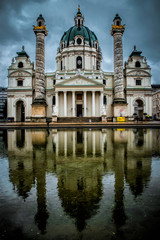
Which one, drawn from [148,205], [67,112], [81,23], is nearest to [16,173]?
[148,205]

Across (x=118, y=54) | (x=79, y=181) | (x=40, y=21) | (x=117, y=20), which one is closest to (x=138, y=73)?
(x=118, y=54)

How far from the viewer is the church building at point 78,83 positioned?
145 ft

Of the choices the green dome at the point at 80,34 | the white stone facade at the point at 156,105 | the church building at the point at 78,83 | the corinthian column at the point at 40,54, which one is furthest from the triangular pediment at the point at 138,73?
the corinthian column at the point at 40,54

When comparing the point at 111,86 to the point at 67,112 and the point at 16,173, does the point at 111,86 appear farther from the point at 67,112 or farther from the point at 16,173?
the point at 16,173

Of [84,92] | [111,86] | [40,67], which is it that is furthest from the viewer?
[111,86]

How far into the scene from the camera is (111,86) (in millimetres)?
54781

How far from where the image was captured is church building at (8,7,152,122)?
145ft

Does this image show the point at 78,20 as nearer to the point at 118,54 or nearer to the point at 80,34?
the point at 80,34

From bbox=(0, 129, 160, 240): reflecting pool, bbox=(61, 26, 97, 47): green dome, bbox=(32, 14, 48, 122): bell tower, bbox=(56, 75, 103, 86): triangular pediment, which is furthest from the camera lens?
bbox=(61, 26, 97, 47): green dome

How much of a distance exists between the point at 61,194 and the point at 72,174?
1.30 metres

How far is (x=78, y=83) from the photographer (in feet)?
156

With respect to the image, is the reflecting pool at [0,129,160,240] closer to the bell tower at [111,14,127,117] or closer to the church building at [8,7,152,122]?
the church building at [8,7,152,122]

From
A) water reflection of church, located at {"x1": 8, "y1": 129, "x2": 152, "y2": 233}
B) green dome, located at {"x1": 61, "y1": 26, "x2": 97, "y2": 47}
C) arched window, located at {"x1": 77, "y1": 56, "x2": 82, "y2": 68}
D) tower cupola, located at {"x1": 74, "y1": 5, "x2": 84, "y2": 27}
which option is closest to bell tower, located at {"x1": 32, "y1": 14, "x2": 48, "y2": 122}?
arched window, located at {"x1": 77, "y1": 56, "x2": 82, "y2": 68}

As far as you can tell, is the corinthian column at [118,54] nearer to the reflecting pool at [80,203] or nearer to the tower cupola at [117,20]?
the tower cupola at [117,20]
